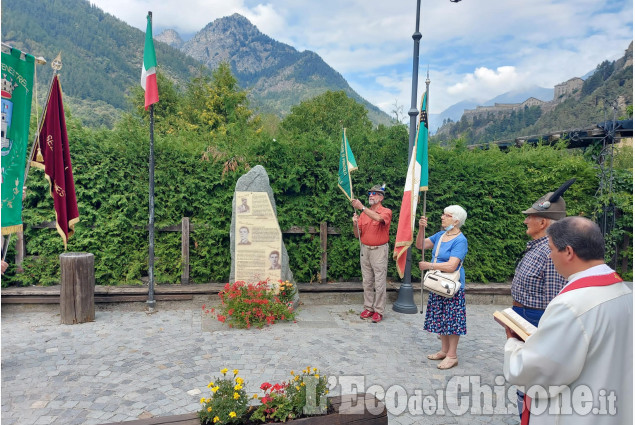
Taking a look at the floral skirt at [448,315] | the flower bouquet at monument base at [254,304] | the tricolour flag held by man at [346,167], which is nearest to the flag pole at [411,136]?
the tricolour flag held by man at [346,167]

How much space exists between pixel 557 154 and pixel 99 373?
9.51m

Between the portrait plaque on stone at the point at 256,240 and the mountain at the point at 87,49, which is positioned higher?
the mountain at the point at 87,49

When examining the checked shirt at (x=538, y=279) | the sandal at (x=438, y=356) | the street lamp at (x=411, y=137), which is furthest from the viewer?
the street lamp at (x=411, y=137)

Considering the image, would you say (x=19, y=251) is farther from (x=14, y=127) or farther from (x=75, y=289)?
(x=14, y=127)

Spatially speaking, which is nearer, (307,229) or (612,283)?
(612,283)

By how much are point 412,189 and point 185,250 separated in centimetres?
404

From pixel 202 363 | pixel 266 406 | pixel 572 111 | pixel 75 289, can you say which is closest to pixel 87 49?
pixel 572 111

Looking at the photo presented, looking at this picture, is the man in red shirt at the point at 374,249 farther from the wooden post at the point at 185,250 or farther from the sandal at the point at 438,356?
the wooden post at the point at 185,250

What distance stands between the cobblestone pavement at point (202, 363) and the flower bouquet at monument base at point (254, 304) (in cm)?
17

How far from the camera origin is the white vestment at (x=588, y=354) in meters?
1.83

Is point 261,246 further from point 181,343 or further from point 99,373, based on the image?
point 99,373

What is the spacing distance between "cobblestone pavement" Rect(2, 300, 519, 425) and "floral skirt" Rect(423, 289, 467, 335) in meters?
0.48

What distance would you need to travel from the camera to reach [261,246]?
7.07m

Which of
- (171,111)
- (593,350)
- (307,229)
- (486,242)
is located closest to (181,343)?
(307,229)
